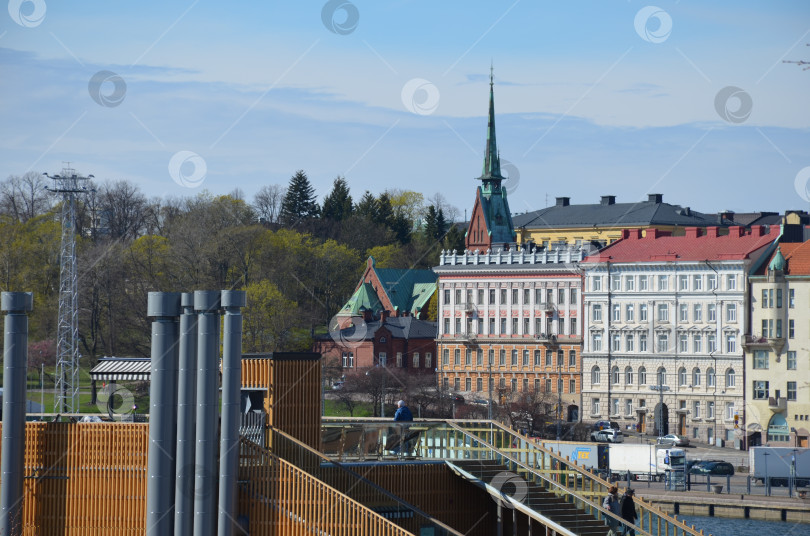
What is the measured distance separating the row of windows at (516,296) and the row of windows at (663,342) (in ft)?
13.8

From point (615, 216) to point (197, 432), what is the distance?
114333 millimetres

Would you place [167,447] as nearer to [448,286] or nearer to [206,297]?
[206,297]

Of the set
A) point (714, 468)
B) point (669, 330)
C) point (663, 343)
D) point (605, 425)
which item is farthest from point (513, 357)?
point (714, 468)

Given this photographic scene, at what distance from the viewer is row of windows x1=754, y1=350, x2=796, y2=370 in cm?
9769

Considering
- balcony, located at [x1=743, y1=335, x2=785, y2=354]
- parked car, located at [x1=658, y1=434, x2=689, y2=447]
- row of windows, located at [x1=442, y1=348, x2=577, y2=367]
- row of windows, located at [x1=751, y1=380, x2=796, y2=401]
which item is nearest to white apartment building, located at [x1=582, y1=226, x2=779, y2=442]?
balcony, located at [x1=743, y1=335, x2=785, y2=354]

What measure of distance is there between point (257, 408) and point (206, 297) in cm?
310

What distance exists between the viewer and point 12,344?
28.6 meters

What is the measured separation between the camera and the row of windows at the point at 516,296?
380ft

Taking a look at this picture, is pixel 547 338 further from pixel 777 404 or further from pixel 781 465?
pixel 781 465

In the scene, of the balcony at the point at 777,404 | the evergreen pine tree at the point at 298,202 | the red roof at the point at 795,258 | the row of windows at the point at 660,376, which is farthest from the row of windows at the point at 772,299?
the evergreen pine tree at the point at 298,202

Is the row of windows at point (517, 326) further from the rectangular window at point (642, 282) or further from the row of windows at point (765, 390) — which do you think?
the row of windows at point (765, 390)

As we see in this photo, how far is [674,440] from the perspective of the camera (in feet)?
313

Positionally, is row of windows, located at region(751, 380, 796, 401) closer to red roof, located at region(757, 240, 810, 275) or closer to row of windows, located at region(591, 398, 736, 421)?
row of windows, located at region(591, 398, 736, 421)

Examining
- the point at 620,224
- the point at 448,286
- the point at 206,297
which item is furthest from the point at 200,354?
→ the point at 620,224
